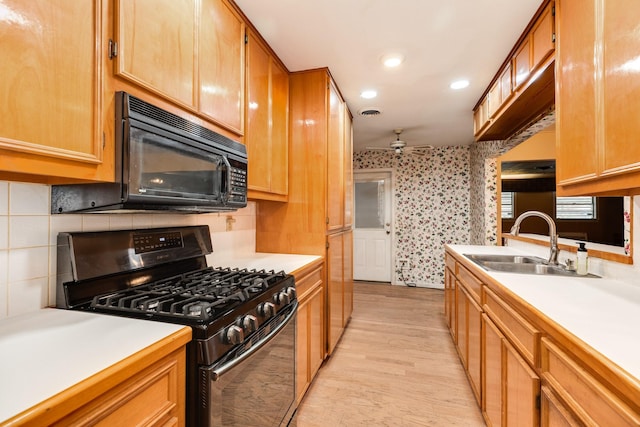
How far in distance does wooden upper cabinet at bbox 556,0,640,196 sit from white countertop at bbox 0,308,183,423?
1544 mm

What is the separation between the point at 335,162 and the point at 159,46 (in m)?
1.66

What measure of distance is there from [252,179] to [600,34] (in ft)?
5.53

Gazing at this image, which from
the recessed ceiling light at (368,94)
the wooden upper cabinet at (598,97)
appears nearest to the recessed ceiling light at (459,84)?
the recessed ceiling light at (368,94)

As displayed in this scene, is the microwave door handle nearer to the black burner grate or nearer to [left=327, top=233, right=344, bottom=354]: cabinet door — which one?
the black burner grate

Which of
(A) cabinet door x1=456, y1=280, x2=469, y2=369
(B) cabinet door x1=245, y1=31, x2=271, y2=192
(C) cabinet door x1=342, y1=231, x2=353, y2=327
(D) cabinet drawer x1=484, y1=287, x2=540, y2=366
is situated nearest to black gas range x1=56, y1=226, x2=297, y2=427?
(B) cabinet door x1=245, y1=31, x2=271, y2=192

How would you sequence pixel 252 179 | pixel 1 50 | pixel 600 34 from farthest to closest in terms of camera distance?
pixel 252 179 < pixel 600 34 < pixel 1 50

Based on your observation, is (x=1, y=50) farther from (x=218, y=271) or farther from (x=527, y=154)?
(x=527, y=154)

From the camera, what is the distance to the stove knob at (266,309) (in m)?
1.22

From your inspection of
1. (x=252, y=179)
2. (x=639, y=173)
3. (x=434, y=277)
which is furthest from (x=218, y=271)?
(x=434, y=277)

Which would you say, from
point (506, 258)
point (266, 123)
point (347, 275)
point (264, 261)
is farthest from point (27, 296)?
point (506, 258)

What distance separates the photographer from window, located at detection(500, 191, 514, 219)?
316 centimetres

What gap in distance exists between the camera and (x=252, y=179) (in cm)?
185

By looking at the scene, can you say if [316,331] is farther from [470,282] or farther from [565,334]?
[565,334]

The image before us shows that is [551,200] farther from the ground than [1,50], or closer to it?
closer to it
